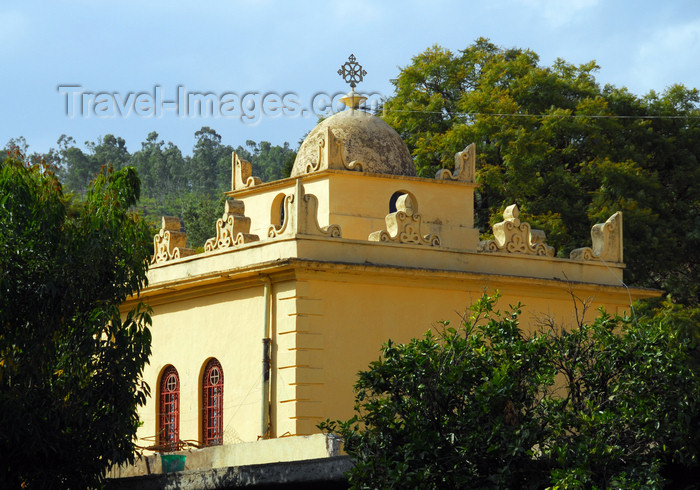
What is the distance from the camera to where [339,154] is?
70.9ft

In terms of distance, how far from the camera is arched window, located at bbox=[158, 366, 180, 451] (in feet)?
68.7

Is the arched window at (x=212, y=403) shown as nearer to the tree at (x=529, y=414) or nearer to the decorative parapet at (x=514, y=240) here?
the decorative parapet at (x=514, y=240)

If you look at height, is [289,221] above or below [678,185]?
below

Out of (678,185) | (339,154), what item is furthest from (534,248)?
(678,185)

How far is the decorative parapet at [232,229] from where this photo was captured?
2020 cm

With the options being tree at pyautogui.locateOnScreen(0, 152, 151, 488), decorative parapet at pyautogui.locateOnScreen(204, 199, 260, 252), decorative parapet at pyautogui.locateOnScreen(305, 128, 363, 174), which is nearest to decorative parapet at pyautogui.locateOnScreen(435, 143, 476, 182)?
decorative parapet at pyautogui.locateOnScreen(305, 128, 363, 174)

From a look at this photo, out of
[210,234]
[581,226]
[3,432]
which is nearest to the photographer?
[3,432]

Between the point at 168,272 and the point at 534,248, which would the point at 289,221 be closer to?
the point at 168,272

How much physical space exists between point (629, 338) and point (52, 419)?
6601 mm

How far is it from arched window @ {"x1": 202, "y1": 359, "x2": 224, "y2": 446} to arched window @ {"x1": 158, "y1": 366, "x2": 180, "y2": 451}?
666 millimetres

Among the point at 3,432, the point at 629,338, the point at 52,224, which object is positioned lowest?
the point at 3,432

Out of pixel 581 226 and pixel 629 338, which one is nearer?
pixel 629 338

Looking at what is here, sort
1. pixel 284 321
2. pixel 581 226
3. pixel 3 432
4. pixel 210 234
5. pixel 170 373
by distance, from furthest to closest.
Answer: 1. pixel 210 234
2. pixel 581 226
3. pixel 170 373
4. pixel 284 321
5. pixel 3 432

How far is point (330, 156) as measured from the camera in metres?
21.5
